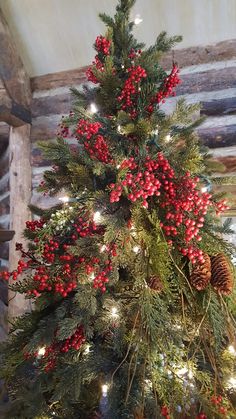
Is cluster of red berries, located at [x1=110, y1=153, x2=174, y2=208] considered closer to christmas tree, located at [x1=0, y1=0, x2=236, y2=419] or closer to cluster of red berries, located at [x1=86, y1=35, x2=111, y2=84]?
christmas tree, located at [x1=0, y1=0, x2=236, y2=419]

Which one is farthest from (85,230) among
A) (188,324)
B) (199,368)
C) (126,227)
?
(199,368)

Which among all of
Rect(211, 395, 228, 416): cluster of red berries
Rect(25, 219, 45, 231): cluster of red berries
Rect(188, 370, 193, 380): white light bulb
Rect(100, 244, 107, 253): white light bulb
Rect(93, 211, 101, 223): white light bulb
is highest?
Rect(93, 211, 101, 223): white light bulb

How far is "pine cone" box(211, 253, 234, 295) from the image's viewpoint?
1083mm

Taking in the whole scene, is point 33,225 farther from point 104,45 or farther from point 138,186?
point 104,45

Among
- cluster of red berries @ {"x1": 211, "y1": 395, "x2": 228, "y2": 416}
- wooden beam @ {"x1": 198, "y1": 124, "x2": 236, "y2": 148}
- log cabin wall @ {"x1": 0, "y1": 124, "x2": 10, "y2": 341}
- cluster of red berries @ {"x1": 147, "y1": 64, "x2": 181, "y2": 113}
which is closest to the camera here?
cluster of red berries @ {"x1": 211, "y1": 395, "x2": 228, "y2": 416}

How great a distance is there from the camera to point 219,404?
979 mm

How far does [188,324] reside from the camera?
1.24m

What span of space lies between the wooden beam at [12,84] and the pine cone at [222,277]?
1954 millimetres

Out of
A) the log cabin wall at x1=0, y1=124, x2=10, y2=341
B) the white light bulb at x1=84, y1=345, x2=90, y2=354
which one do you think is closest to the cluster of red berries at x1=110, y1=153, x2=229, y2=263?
the white light bulb at x1=84, y1=345, x2=90, y2=354

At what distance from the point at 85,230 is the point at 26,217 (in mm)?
1347

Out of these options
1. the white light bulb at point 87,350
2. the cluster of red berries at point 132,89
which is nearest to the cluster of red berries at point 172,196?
the cluster of red berries at point 132,89

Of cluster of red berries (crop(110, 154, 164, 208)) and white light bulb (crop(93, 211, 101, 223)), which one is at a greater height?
cluster of red berries (crop(110, 154, 164, 208))

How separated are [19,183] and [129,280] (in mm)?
1497

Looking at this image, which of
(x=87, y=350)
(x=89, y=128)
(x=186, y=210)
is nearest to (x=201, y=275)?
(x=186, y=210)
